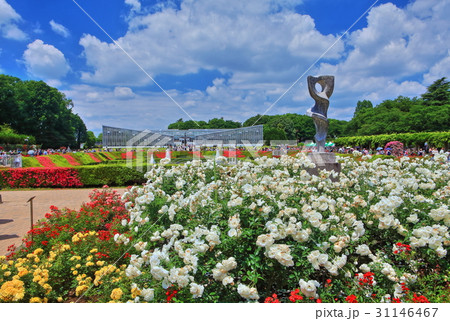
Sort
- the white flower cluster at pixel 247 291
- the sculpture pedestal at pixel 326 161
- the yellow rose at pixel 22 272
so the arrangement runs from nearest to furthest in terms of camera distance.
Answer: the white flower cluster at pixel 247 291 → the yellow rose at pixel 22 272 → the sculpture pedestal at pixel 326 161

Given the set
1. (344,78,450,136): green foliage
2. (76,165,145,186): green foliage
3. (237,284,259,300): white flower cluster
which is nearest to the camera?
(237,284,259,300): white flower cluster

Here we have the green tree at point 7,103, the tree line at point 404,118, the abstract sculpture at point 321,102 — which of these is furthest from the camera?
the tree line at point 404,118

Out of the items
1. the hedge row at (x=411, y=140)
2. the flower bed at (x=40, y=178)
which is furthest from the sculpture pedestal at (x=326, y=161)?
the hedge row at (x=411, y=140)

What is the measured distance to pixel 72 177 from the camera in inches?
487

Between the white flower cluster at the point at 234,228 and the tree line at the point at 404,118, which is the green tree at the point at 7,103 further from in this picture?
the white flower cluster at the point at 234,228

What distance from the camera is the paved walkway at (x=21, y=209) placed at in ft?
17.7

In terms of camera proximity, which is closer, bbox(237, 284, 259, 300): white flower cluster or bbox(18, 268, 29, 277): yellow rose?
bbox(237, 284, 259, 300): white flower cluster

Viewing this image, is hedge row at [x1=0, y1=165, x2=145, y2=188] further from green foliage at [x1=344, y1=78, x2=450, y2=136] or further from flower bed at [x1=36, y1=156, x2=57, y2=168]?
green foliage at [x1=344, y1=78, x2=450, y2=136]

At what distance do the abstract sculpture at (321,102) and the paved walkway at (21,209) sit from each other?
Result: 23.0ft

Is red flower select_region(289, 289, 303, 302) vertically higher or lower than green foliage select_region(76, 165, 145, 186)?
lower

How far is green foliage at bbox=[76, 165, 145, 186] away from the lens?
39.8 feet

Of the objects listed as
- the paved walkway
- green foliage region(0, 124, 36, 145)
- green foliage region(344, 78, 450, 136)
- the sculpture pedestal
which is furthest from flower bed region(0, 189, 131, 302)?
green foliage region(344, 78, 450, 136)

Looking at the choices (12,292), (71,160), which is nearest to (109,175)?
(71,160)

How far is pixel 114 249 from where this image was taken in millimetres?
3705
